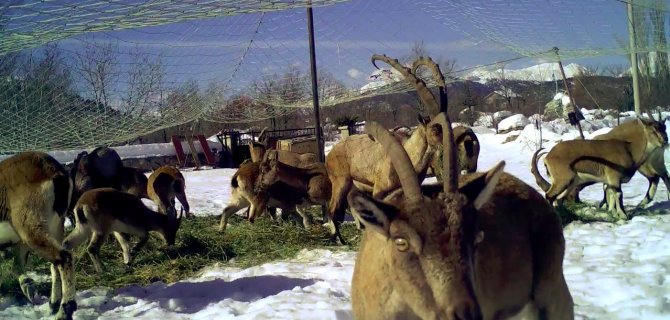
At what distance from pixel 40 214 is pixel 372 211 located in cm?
472

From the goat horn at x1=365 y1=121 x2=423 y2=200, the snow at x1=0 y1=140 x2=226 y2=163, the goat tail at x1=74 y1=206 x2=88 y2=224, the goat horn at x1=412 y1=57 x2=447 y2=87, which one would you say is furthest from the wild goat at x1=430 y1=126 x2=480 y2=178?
the snow at x1=0 y1=140 x2=226 y2=163

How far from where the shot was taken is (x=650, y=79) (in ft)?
99.8

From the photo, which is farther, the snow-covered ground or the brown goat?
the brown goat

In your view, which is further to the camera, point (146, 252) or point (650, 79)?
point (650, 79)

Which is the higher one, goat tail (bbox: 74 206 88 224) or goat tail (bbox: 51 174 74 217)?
goat tail (bbox: 51 174 74 217)

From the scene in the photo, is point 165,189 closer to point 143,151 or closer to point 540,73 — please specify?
point 143,151

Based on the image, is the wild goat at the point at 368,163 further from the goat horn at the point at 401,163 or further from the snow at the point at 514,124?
the snow at the point at 514,124

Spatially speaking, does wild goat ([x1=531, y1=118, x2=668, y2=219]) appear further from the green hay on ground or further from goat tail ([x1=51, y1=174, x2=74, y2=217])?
goat tail ([x1=51, y1=174, x2=74, y2=217])

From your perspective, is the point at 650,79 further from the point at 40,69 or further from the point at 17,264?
the point at 17,264

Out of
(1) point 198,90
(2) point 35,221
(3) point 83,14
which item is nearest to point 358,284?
(2) point 35,221

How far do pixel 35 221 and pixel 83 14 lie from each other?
3.75m

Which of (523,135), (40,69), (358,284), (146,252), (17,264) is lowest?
(523,135)

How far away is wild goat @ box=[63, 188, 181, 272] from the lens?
7.68 metres

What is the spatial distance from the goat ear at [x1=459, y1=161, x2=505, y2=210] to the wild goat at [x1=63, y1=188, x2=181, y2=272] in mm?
6168
